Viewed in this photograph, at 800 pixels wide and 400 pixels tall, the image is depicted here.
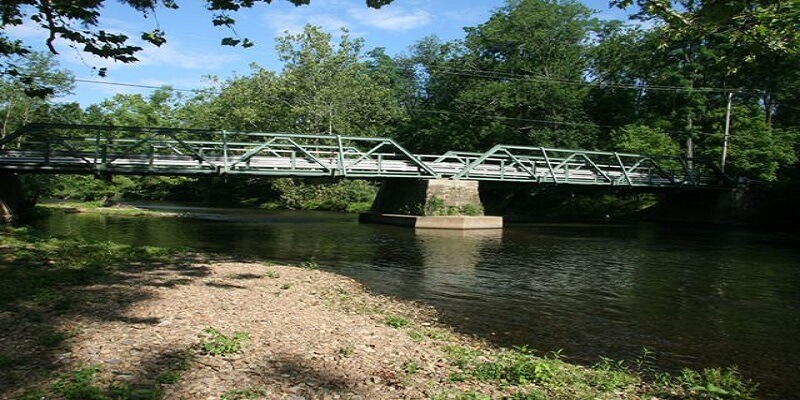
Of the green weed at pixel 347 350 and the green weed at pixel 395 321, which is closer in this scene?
the green weed at pixel 347 350

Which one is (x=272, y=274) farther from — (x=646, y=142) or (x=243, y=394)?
(x=646, y=142)

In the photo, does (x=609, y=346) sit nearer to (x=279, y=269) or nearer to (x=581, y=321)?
(x=581, y=321)

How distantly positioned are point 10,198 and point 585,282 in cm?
2787

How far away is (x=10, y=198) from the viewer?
28531 millimetres

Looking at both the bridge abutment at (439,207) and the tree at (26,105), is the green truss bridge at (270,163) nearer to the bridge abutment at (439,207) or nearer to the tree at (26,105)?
the bridge abutment at (439,207)

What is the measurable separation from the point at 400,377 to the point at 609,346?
13.4 ft

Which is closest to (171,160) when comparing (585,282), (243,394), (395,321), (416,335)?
(585,282)

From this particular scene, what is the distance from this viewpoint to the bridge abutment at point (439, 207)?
1282 inches

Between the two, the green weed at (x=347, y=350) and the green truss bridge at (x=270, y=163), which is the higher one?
the green truss bridge at (x=270, y=163)

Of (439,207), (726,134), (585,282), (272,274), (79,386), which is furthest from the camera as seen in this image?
(726,134)

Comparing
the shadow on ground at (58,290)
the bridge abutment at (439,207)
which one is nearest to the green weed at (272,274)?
the shadow on ground at (58,290)

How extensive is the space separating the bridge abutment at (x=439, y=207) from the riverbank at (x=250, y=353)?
71.1ft

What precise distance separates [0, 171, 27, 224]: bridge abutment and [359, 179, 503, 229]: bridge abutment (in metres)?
19.7

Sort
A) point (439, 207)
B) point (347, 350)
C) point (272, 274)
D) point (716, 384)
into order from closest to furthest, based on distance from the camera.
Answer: point (716, 384)
point (347, 350)
point (272, 274)
point (439, 207)
